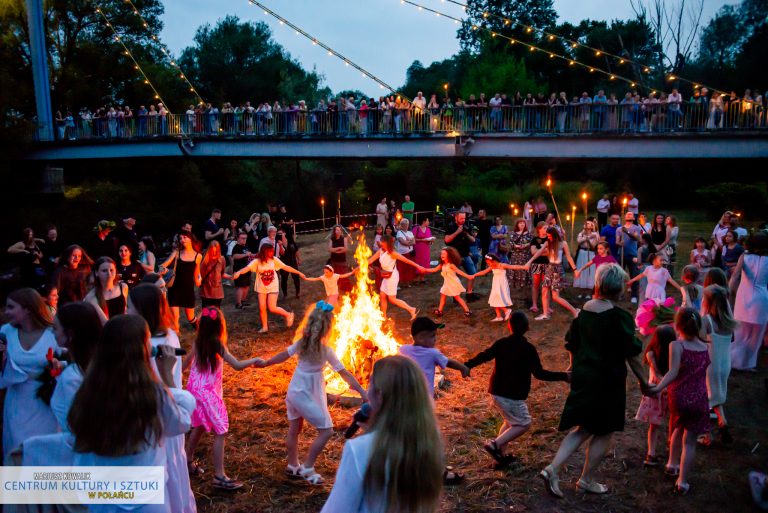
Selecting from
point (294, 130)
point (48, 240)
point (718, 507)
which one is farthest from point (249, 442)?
point (294, 130)

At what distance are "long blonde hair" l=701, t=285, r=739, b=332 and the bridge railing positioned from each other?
44.7 feet

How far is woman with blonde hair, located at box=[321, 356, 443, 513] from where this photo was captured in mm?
2398

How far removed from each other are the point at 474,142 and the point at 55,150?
19.9 meters

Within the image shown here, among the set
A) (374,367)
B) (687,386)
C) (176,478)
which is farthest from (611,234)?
(374,367)

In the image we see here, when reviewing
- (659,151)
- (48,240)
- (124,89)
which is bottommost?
(48,240)

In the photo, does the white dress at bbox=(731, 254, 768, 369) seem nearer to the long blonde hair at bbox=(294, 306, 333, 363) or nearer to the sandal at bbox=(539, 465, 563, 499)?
the sandal at bbox=(539, 465, 563, 499)

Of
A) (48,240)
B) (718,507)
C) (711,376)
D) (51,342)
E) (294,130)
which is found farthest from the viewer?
(294,130)

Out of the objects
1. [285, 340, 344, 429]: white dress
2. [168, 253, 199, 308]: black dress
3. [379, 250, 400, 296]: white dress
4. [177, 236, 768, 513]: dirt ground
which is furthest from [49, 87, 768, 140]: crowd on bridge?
[285, 340, 344, 429]: white dress

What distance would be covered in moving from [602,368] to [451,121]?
55.7 ft

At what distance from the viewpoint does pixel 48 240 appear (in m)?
11.7

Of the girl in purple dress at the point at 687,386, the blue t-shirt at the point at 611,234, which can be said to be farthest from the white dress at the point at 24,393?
the blue t-shirt at the point at 611,234

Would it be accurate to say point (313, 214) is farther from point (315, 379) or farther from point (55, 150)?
point (315, 379)

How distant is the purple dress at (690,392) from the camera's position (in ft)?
18.1

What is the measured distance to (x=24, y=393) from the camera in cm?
439
